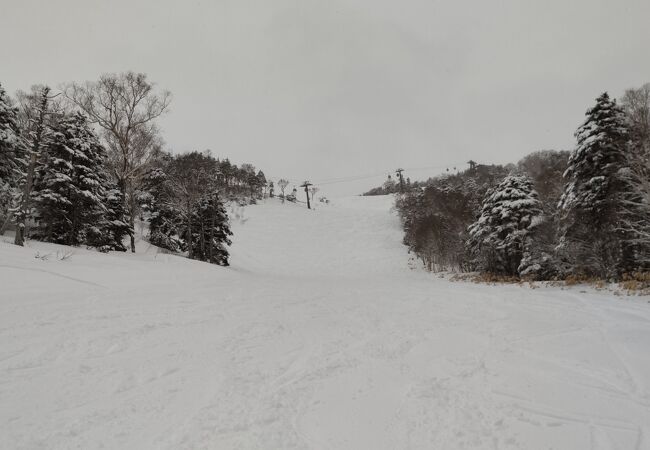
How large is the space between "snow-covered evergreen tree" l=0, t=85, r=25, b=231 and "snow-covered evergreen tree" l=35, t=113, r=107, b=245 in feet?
4.23

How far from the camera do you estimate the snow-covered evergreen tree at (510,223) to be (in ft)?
53.1

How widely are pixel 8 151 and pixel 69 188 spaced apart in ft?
11.3

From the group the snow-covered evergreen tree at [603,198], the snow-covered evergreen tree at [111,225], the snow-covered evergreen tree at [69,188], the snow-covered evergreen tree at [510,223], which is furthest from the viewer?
the snow-covered evergreen tree at [111,225]

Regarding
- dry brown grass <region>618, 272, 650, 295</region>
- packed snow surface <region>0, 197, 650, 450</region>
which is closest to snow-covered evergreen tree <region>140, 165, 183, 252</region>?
packed snow surface <region>0, 197, 650, 450</region>

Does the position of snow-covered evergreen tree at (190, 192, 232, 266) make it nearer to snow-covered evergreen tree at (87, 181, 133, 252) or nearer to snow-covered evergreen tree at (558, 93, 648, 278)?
snow-covered evergreen tree at (87, 181, 133, 252)

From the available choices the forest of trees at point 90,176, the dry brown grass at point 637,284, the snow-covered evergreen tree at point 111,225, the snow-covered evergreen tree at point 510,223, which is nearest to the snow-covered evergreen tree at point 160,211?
the forest of trees at point 90,176

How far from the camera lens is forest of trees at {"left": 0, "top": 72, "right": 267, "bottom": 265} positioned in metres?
15.7

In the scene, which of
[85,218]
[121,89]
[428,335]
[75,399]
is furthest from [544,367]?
[121,89]

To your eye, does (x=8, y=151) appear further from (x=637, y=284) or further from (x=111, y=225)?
(x=637, y=284)

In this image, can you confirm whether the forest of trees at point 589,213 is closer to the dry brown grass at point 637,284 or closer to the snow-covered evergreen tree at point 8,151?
the dry brown grass at point 637,284

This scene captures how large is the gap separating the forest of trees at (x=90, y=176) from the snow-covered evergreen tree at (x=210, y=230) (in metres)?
0.10

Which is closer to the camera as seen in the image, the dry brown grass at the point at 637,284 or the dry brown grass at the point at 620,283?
the dry brown grass at the point at 637,284

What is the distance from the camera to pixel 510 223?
1650 cm

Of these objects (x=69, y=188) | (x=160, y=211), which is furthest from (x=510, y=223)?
(x=160, y=211)
